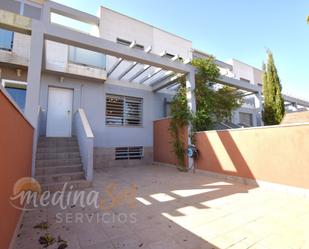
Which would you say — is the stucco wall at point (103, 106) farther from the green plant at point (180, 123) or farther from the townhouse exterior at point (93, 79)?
the green plant at point (180, 123)

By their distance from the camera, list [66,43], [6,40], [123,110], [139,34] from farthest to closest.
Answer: [139,34] < [123,110] < [6,40] < [66,43]

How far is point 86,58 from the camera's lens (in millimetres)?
7750

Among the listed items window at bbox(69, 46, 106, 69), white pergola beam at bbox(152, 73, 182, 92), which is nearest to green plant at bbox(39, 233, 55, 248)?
window at bbox(69, 46, 106, 69)

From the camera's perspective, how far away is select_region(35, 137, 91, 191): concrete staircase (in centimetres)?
455

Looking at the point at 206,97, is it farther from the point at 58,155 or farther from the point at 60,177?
the point at 60,177

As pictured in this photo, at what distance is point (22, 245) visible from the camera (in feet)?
7.16

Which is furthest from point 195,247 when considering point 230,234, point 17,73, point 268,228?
point 17,73

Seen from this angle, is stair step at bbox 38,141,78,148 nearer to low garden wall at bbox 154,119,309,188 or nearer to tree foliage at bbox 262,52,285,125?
low garden wall at bbox 154,119,309,188

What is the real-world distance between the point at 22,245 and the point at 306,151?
5.34 metres

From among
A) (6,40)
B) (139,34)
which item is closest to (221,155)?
(139,34)

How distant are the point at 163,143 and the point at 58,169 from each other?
4.96 metres

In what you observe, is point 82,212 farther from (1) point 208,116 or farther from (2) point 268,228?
(1) point 208,116

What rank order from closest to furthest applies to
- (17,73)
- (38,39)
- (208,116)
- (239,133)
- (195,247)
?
(195,247)
(38,39)
(239,133)
(17,73)
(208,116)

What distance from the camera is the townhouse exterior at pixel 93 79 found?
5.39 m
